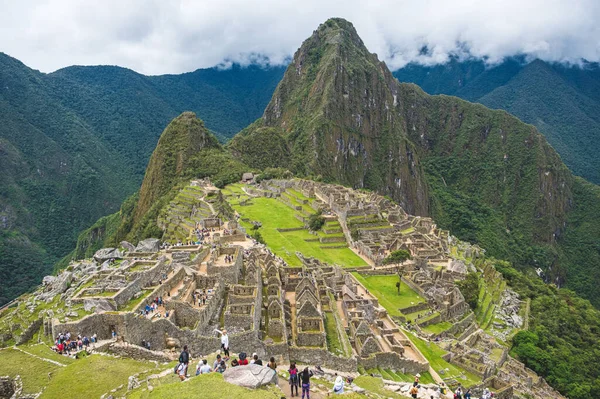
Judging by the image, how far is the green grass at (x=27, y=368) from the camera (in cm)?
1590

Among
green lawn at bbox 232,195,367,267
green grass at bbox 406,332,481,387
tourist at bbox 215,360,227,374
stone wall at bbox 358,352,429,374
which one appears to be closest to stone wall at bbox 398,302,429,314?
green grass at bbox 406,332,481,387

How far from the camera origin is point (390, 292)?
142ft

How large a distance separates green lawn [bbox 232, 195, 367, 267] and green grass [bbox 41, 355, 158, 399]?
24785 millimetres

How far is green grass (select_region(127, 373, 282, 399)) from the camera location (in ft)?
43.8

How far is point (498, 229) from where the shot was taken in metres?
159

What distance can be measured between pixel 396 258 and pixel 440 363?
20.4 meters

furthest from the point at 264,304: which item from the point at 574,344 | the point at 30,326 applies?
the point at 574,344

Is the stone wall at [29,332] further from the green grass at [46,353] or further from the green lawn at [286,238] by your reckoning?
the green lawn at [286,238]

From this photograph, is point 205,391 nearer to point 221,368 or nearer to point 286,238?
point 221,368

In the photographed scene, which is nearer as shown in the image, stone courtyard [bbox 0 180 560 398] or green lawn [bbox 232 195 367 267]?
stone courtyard [bbox 0 180 560 398]

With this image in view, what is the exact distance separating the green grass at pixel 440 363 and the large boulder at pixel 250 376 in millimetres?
18989

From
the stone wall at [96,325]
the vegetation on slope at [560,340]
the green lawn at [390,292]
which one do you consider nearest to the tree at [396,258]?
the green lawn at [390,292]

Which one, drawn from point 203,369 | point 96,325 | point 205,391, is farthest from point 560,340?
point 96,325

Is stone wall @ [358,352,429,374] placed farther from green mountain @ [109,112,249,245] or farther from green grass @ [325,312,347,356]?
green mountain @ [109,112,249,245]
